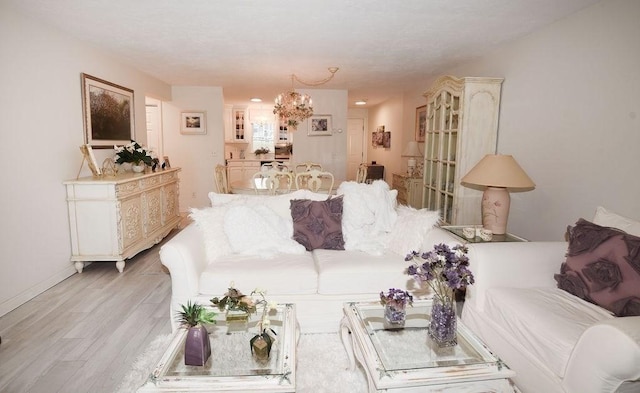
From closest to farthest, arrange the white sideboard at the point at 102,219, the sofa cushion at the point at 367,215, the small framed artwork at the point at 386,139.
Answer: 1. the sofa cushion at the point at 367,215
2. the white sideboard at the point at 102,219
3. the small framed artwork at the point at 386,139

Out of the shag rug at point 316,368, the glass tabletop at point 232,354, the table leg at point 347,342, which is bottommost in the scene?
the shag rug at point 316,368

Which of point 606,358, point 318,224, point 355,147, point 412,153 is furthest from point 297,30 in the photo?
point 355,147

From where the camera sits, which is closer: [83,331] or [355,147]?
[83,331]

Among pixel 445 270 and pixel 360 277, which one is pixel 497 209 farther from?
pixel 445 270

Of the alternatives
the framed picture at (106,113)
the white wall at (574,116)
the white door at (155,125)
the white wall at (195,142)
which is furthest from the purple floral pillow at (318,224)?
the white door at (155,125)

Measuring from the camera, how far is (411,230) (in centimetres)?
270

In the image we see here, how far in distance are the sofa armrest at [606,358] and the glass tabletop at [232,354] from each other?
48.0 inches

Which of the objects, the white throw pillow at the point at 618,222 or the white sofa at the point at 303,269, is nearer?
the white throw pillow at the point at 618,222

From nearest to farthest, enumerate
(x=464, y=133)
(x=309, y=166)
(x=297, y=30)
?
(x=297, y=30), (x=464, y=133), (x=309, y=166)

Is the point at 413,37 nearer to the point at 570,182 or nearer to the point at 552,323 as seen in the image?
the point at 570,182

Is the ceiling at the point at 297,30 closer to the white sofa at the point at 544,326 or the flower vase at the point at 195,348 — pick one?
the white sofa at the point at 544,326

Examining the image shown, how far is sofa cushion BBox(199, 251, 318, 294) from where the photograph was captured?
2.36m

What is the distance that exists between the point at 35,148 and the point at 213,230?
185 cm

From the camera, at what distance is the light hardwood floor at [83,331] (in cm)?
199
